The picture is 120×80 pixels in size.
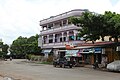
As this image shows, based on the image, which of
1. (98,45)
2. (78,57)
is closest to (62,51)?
(78,57)

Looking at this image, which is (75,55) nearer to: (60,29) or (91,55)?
(91,55)

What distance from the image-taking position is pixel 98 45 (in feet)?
150

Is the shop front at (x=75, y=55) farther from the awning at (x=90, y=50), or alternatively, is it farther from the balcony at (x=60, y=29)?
the balcony at (x=60, y=29)

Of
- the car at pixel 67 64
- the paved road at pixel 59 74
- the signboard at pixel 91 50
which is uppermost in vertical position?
the signboard at pixel 91 50

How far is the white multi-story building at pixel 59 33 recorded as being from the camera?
181 ft

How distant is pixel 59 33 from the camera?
61250 millimetres

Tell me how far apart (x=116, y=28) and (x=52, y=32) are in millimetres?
30702

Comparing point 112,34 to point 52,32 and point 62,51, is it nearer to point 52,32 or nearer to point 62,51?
point 62,51

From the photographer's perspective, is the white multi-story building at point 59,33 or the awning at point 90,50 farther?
the white multi-story building at point 59,33

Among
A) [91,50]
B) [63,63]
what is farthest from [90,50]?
[63,63]

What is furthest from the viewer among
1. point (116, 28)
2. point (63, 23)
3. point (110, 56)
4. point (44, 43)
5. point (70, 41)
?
point (44, 43)

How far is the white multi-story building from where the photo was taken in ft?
181

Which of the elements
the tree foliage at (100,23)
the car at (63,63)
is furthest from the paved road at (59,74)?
the car at (63,63)

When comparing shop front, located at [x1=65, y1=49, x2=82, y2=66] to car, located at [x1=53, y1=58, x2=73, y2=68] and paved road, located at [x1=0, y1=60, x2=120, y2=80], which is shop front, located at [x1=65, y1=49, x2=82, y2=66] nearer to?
car, located at [x1=53, y1=58, x2=73, y2=68]
